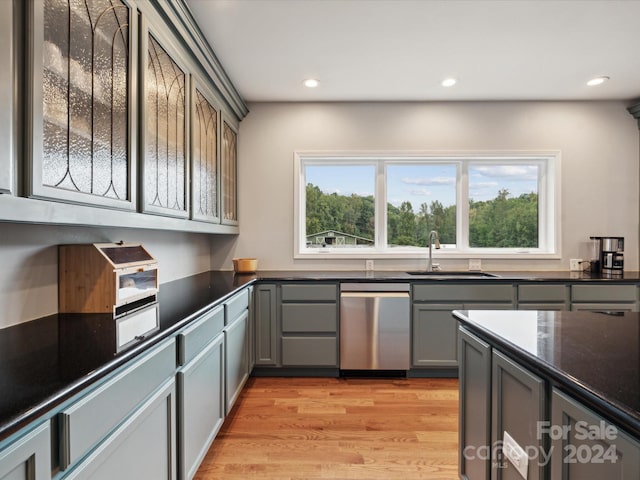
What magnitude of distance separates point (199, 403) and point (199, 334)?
340 mm

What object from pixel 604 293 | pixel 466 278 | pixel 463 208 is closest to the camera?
pixel 604 293

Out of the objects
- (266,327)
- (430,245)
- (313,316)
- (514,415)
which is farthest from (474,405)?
(430,245)

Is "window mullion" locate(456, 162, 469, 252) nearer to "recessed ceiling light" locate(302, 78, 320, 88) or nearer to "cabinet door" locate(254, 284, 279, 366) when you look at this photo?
"recessed ceiling light" locate(302, 78, 320, 88)

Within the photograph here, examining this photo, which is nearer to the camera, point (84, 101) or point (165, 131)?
point (84, 101)

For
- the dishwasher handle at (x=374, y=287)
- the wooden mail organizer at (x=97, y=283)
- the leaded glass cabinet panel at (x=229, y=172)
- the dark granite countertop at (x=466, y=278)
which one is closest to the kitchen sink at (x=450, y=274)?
the dark granite countertop at (x=466, y=278)

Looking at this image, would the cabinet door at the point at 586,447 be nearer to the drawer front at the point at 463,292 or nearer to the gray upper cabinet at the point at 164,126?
the gray upper cabinet at the point at 164,126

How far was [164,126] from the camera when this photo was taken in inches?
71.8

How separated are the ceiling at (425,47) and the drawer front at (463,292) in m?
1.82

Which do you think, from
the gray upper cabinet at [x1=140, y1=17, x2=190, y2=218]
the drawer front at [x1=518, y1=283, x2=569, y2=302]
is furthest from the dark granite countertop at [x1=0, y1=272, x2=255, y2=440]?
the drawer front at [x1=518, y1=283, x2=569, y2=302]

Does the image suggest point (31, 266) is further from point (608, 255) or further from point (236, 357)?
point (608, 255)

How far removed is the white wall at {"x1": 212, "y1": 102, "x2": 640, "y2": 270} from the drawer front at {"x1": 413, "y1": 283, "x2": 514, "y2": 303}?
584 millimetres

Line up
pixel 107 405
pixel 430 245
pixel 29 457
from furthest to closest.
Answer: pixel 430 245, pixel 107 405, pixel 29 457

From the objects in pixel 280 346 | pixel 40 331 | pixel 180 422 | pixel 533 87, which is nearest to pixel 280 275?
pixel 280 346

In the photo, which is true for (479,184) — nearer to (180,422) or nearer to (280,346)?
(280,346)
